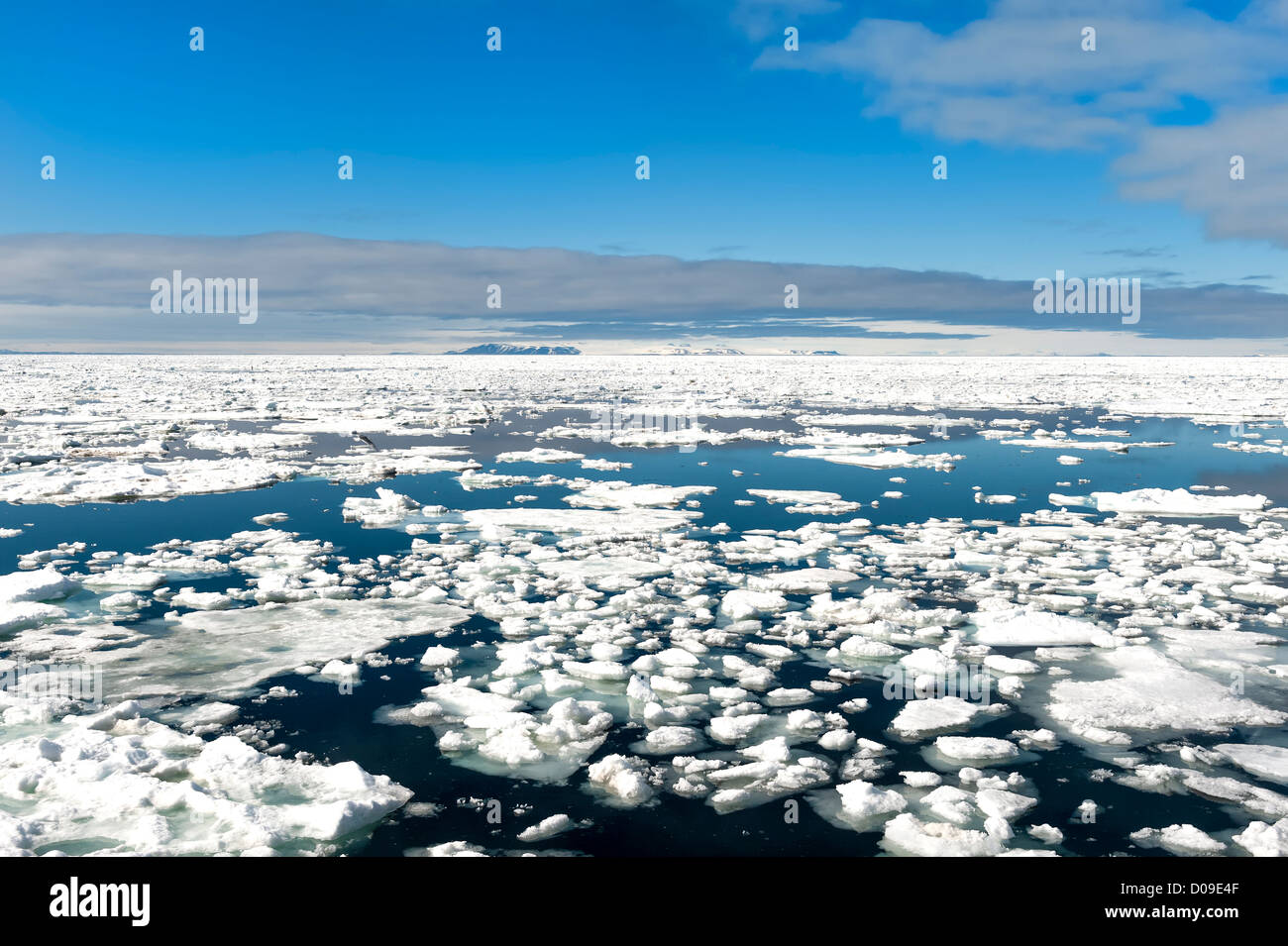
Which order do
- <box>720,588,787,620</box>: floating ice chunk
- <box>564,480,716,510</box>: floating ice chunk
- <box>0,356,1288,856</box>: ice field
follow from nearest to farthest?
1. <box>0,356,1288,856</box>: ice field
2. <box>720,588,787,620</box>: floating ice chunk
3. <box>564,480,716,510</box>: floating ice chunk

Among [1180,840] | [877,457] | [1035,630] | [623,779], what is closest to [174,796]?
[623,779]

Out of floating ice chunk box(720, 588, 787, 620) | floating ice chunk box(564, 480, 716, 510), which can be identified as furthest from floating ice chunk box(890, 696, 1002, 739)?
floating ice chunk box(564, 480, 716, 510)

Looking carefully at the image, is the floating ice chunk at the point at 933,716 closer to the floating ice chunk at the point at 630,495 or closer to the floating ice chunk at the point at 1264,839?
the floating ice chunk at the point at 1264,839

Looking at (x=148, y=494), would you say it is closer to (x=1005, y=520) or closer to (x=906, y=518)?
(x=906, y=518)

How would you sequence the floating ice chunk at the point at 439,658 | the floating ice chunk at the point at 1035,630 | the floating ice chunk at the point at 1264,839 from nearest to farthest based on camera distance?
the floating ice chunk at the point at 1264,839 → the floating ice chunk at the point at 439,658 → the floating ice chunk at the point at 1035,630

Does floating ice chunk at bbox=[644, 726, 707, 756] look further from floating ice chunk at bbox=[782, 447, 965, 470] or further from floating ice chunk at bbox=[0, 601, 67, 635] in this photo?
floating ice chunk at bbox=[782, 447, 965, 470]

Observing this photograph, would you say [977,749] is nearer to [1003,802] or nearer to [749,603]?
[1003,802]

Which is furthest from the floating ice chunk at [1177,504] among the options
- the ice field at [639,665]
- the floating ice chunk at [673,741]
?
the floating ice chunk at [673,741]
